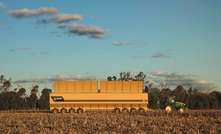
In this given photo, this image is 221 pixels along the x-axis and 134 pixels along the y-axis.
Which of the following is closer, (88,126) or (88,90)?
(88,126)

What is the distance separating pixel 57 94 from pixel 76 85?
2.49 meters

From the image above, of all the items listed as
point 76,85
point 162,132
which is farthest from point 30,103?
point 162,132

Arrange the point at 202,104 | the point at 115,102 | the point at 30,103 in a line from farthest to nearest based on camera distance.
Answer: the point at 30,103 → the point at 202,104 → the point at 115,102

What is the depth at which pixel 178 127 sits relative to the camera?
75.0 ft

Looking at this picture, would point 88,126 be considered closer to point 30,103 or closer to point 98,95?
point 98,95

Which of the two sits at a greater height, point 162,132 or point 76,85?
point 76,85

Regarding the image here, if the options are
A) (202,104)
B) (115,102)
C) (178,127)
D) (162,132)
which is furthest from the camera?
(202,104)

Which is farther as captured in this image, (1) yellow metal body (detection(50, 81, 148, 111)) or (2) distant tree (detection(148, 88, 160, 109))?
(2) distant tree (detection(148, 88, 160, 109))

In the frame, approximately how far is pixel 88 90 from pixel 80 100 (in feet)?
5.59

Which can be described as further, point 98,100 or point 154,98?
point 154,98

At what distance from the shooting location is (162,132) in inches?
810

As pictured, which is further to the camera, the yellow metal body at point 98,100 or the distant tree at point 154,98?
the distant tree at point 154,98

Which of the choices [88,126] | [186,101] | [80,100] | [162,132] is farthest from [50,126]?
[186,101]

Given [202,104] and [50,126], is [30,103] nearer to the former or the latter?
[202,104]
